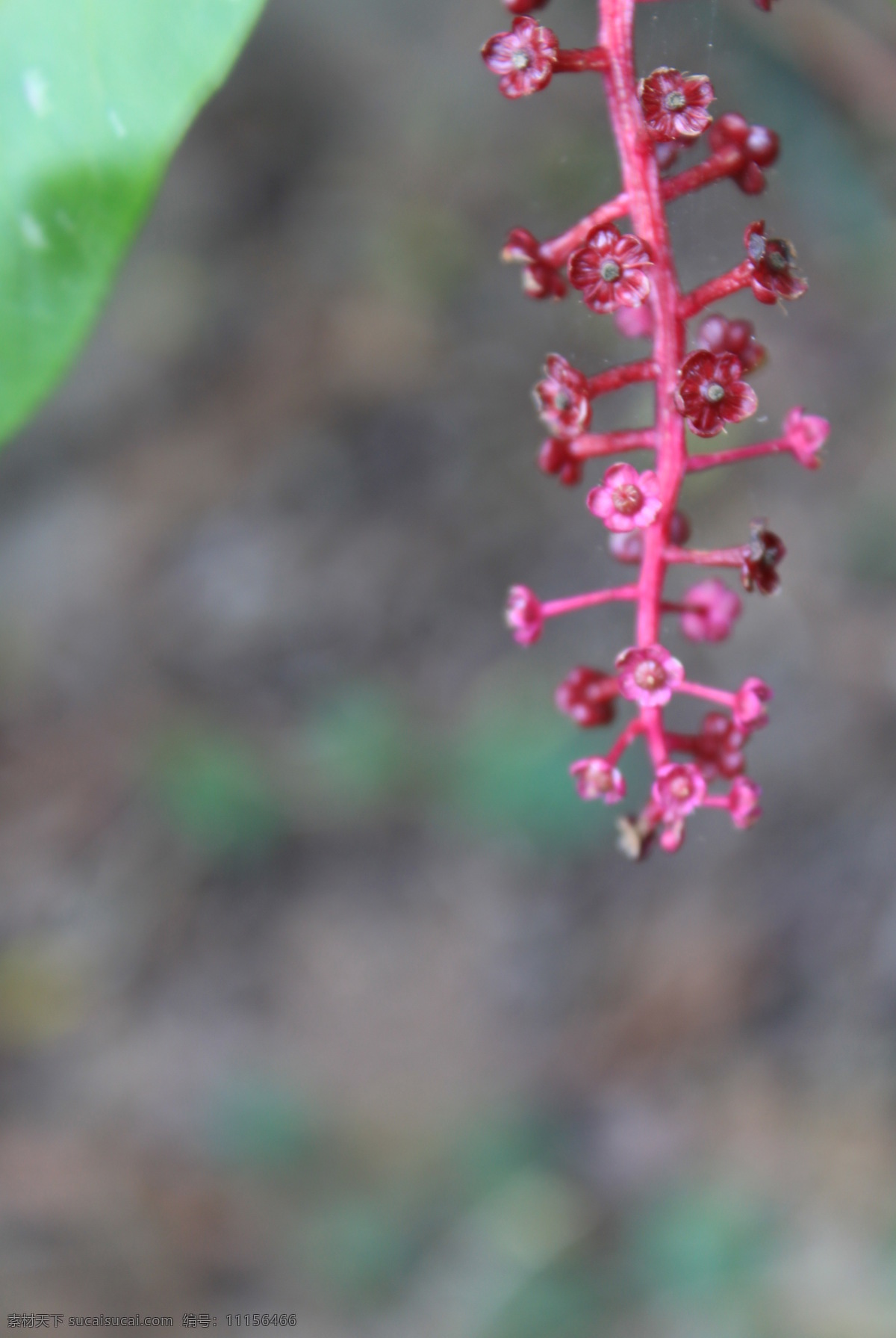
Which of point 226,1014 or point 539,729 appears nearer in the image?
point 539,729

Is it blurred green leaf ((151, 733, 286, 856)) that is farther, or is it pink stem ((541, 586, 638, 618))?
blurred green leaf ((151, 733, 286, 856))

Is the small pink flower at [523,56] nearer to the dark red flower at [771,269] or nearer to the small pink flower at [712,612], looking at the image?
the dark red flower at [771,269]

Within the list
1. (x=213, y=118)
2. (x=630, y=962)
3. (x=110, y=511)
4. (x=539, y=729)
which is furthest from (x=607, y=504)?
(x=213, y=118)

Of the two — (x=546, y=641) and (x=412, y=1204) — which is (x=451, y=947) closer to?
(x=412, y=1204)

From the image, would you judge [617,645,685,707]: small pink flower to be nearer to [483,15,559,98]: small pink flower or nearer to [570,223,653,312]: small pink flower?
[570,223,653,312]: small pink flower

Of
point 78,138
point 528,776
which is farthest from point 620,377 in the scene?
→ point 528,776

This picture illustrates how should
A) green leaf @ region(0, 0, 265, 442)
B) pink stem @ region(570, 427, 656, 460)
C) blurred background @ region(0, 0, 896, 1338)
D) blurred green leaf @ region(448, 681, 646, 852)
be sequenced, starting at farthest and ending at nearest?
1. blurred green leaf @ region(448, 681, 646, 852)
2. blurred background @ region(0, 0, 896, 1338)
3. pink stem @ region(570, 427, 656, 460)
4. green leaf @ region(0, 0, 265, 442)

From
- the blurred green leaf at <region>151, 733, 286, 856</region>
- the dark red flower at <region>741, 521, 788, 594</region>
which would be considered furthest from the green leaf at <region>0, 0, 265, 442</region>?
the blurred green leaf at <region>151, 733, 286, 856</region>

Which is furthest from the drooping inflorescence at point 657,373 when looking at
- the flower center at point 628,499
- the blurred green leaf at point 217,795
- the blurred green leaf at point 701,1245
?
the blurred green leaf at point 217,795

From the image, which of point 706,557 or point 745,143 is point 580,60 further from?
point 706,557
